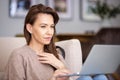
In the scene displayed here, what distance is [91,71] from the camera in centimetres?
143

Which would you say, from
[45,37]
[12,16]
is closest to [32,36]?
[45,37]

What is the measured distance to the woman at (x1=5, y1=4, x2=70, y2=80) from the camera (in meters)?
1.60

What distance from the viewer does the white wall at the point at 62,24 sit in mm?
5445

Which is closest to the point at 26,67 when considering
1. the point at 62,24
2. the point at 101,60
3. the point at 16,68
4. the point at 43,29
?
the point at 16,68

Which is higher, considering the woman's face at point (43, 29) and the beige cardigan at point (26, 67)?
the woman's face at point (43, 29)

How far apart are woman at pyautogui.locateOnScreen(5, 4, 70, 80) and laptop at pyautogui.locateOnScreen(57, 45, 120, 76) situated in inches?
8.3

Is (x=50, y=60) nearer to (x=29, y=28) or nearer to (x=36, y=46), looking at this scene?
(x=36, y=46)

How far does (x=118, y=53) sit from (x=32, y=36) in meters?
0.53

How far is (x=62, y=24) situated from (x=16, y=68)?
Result: 4300 mm

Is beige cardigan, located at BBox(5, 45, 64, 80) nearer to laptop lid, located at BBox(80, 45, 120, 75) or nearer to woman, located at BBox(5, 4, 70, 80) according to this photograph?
woman, located at BBox(5, 4, 70, 80)

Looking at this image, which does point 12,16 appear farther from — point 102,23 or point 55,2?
point 102,23

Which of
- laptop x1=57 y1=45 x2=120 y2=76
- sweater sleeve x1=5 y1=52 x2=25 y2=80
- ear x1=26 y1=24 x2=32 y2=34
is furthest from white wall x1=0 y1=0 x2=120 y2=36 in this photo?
laptop x1=57 y1=45 x2=120 y2=76

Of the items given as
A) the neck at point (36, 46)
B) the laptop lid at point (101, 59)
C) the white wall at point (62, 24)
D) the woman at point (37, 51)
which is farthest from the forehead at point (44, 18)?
the white wall at point (62, 24)

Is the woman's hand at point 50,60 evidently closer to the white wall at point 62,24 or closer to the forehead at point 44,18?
→ the forehead at point 44,18
